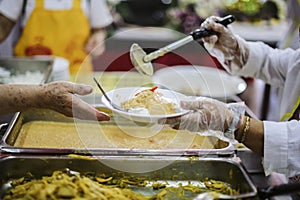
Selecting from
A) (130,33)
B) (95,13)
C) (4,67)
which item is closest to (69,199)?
(4,67)

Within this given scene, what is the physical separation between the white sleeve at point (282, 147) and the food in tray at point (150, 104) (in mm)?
374

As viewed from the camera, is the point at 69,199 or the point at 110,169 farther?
the point at 110,169

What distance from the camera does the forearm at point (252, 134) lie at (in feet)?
5.61

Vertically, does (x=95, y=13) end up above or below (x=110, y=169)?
above

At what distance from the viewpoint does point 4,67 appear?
2891 mm

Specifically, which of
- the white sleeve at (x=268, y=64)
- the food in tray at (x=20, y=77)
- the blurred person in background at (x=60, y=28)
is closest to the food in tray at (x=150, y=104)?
the white sleeve at (x=268, y=64)

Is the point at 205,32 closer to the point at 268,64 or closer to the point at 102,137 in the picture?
the point at 268,64

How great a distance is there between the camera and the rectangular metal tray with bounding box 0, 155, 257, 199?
1625mm

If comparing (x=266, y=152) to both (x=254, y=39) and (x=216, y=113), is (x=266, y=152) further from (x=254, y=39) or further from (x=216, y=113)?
(x=254, y=39)

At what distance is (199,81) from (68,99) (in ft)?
3.13

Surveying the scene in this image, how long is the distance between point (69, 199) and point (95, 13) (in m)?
2.40

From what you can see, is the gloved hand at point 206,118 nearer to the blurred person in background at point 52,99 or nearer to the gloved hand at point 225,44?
the blurred person in background at point 52,99

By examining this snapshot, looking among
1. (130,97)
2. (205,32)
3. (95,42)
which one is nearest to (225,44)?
(205,32)

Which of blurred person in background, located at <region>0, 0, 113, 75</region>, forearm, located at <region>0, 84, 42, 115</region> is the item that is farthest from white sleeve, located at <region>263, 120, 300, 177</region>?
blurred person in background, located at <region>0, 0, 113, 75</region>
